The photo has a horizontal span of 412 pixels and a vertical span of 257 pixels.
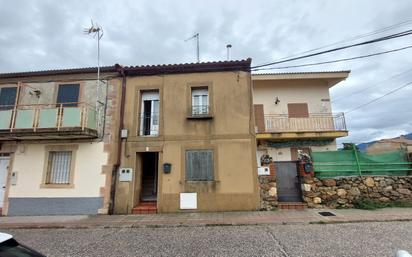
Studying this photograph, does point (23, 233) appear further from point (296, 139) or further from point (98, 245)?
point (296, 139)

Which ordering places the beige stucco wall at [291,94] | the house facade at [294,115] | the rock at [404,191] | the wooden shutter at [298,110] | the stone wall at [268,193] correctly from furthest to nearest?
1. the beige stucco wall at [291,94]
2. the wooden shutter at [298,110]
3. the house facade at [294,115]
4. the stone wall at [268,193]
5. the rock at [404,191]

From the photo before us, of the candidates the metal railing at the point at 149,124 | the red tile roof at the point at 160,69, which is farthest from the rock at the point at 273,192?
the metal railing at the point at 149,124

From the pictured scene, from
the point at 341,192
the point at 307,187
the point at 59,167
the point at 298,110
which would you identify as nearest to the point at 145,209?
the point at 59,167

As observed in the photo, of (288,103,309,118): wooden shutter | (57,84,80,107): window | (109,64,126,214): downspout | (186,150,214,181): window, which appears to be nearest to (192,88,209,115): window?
(186,150,214,181): window

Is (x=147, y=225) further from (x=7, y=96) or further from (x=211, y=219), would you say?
(x=7, y=96)

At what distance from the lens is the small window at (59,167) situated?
8.92 m

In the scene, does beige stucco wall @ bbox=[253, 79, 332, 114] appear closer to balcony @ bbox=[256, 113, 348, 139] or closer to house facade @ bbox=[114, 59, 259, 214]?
balcony @ bbox=[256, 113, 348, 139]

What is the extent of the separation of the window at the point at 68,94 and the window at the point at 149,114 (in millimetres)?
3031

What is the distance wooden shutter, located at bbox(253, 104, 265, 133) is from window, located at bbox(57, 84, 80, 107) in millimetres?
9835

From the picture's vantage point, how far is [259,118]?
1305cm

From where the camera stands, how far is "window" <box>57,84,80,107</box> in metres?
9.41

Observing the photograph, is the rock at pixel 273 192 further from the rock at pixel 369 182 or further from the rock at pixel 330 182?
the rock at pixel 369 182

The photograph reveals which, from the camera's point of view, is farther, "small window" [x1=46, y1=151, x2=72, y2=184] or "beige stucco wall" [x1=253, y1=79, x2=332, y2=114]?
"beige stucco wall" [x1=253, y1=79, x2=332, y2=114]

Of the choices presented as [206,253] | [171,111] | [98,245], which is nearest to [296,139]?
[171,111]
